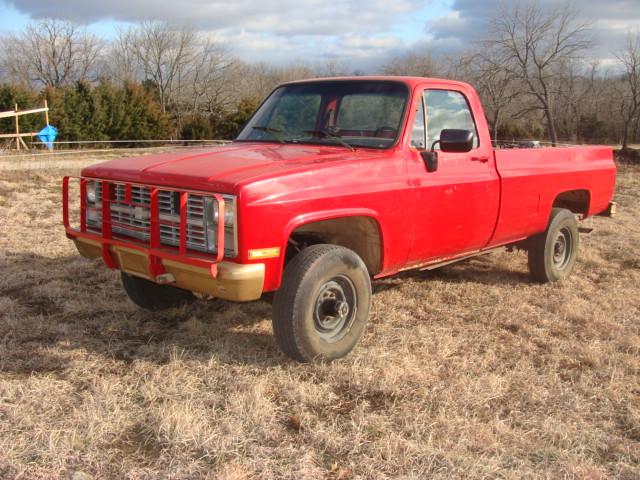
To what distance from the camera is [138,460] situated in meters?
2.89

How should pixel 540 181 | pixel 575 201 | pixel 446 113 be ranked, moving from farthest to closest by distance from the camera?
pixel 575 201
pixel 540 181
pixel 446 113

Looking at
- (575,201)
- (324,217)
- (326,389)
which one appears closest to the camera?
(326,389)

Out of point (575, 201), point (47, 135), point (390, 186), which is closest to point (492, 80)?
point (47, 135)

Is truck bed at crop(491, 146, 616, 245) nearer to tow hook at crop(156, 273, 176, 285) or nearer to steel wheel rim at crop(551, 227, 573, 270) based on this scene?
steel wheel rim at crop(551, 227, 573, 270)

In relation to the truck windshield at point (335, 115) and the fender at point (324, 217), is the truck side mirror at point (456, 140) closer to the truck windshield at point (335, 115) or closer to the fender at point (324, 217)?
the truck windshield at point (335, 115)

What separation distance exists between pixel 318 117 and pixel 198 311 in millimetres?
1897

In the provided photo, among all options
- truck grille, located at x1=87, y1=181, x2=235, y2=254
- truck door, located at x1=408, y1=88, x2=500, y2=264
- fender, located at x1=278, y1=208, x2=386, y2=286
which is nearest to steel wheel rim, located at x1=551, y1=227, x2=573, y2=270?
truck door, located at x1=408, y1=88, x2=500, y2=264

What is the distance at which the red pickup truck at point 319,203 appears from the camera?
11.5ft

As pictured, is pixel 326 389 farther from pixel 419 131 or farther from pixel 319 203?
pixel 419 131

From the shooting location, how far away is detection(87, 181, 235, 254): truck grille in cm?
356

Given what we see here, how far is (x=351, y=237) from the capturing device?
14.2 ft

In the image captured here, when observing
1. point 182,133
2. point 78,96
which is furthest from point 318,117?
point 182,133

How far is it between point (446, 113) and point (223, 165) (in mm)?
2039

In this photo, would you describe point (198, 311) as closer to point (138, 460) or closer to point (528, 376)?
point (138, 460)
